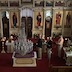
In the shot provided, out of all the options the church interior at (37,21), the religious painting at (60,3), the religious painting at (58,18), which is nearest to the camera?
the church interior at (37,21)

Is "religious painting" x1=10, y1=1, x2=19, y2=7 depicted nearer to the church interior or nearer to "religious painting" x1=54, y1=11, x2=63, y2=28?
the church interior

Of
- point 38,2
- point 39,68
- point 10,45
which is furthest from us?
point 38,2

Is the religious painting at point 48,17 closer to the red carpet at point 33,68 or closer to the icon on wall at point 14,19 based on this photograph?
the icon on wall at point 14,19

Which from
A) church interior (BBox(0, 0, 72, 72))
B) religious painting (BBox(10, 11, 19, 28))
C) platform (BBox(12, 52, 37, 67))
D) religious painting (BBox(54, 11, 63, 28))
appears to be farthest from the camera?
religious painting (BBox(54, 11, 63, 28))

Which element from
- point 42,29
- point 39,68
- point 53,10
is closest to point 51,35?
point 42,29

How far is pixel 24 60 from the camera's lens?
48.5 feet

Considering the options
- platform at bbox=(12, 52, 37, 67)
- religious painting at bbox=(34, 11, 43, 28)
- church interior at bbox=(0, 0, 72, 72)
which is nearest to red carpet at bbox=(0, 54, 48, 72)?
platform at bbox=(12, 52, 37, 67)

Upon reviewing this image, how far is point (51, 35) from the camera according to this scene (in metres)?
19.8

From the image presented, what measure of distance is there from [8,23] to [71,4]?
18.0 ft

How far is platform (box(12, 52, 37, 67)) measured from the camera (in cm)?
1471

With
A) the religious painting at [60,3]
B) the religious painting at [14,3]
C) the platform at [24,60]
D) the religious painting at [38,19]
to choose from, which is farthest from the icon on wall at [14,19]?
the platform at [24,60]

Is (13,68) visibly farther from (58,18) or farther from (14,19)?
(58,18)

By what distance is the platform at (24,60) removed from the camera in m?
14.7

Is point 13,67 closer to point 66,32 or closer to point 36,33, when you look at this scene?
point 36,33
